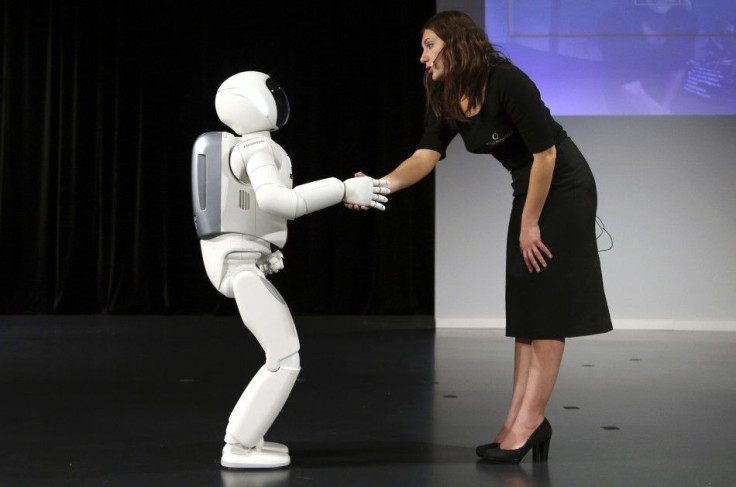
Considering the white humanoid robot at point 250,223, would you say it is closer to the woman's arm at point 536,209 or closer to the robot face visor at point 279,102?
the robot face visor at point 279,102

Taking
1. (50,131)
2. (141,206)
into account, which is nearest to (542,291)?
(141,206)

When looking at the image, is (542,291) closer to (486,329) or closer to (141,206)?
(486,329)

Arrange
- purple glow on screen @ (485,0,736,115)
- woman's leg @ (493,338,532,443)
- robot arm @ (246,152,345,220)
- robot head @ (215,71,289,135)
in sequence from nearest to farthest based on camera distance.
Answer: robot arm @ (246,152,345,220), robot head @ (215,71,289,135), woman's leg @ (493,338,532,443), purple glow on screen @ (485,0,736,115)

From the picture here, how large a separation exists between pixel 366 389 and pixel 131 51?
4.01m

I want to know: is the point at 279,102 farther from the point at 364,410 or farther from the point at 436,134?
the point at 364,410

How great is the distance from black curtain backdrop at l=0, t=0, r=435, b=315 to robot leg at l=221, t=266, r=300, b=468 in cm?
433

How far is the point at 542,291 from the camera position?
8.21ft

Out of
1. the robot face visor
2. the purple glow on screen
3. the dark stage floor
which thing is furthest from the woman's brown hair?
the purple glow on screen

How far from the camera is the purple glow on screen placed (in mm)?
6008

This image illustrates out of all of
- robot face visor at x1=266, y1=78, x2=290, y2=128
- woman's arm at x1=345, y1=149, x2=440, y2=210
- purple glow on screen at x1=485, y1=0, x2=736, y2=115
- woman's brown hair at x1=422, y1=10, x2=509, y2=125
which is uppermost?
purple glow on screen at x1=485, y1=0, x2=736, y2=115

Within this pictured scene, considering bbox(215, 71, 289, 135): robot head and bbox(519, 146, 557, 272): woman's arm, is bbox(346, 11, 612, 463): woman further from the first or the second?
bbox(215, 71, 289, 135): robot head

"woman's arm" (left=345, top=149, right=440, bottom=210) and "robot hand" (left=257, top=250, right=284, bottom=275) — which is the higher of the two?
"woman's arm" (left=345, top=149, right=440, bottom=210)

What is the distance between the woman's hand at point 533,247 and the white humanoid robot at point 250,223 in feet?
1.26

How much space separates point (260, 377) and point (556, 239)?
2.79ft
